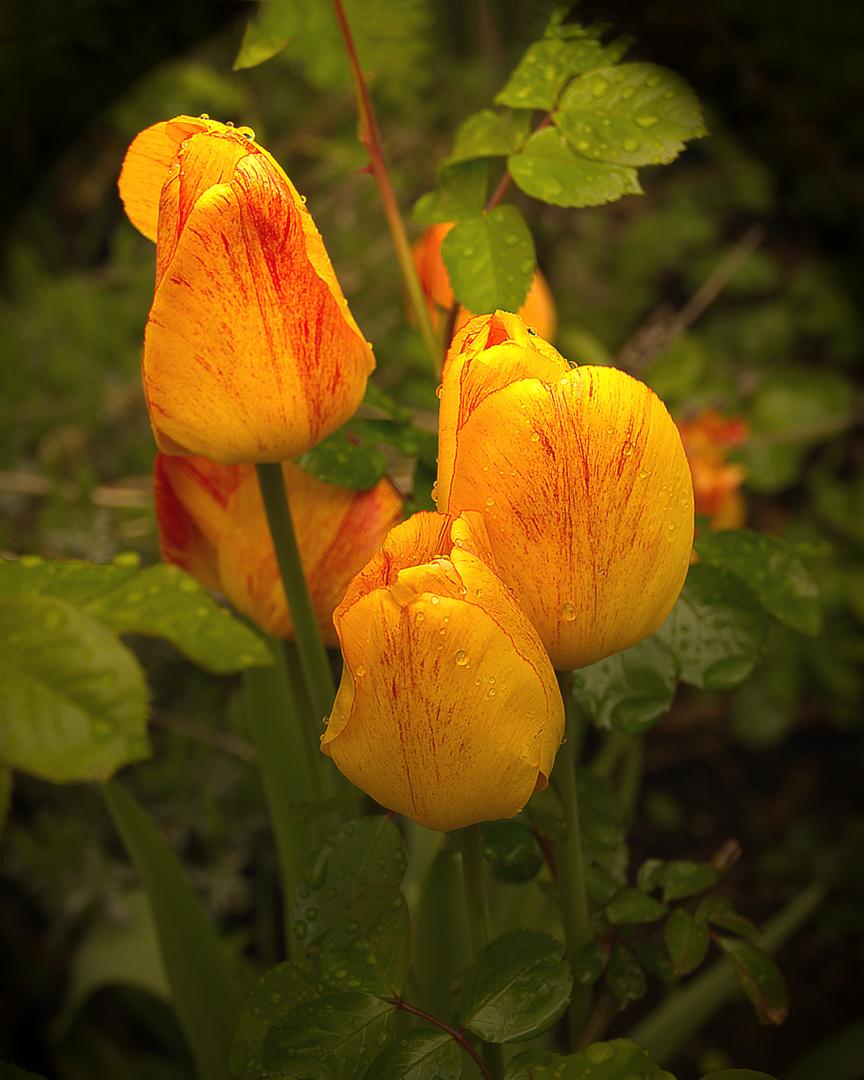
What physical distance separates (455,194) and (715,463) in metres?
0.51

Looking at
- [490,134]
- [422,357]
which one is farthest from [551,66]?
[422,357]

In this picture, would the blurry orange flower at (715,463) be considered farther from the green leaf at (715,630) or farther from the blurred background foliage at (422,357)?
the green leaf at (715,630)

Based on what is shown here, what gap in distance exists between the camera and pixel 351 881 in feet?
1.06

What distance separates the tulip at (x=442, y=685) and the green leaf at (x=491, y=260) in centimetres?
14

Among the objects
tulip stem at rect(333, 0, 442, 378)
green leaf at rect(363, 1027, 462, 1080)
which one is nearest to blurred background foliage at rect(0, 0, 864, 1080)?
tulip stem at rect(333, 0, 442, 378)

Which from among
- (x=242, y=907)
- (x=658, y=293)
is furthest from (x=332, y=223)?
(x=242, y=907)

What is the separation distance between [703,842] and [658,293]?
1025 millimetres

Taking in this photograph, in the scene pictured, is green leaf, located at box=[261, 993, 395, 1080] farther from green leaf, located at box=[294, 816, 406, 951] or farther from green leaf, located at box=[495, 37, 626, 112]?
green leaf, located at box=[495, 37, 626, 112]

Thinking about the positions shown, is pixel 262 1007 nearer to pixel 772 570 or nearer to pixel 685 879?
pixel 685 879

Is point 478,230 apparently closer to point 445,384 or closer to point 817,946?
point 445,384

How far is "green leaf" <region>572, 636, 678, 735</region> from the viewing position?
322mm

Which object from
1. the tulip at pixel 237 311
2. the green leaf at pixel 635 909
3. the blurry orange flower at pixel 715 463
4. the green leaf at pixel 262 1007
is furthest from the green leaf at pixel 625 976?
the blurry orange flower at pixel 715 463

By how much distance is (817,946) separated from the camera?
3.06 ft

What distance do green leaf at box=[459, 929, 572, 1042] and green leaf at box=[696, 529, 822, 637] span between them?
17 cm
